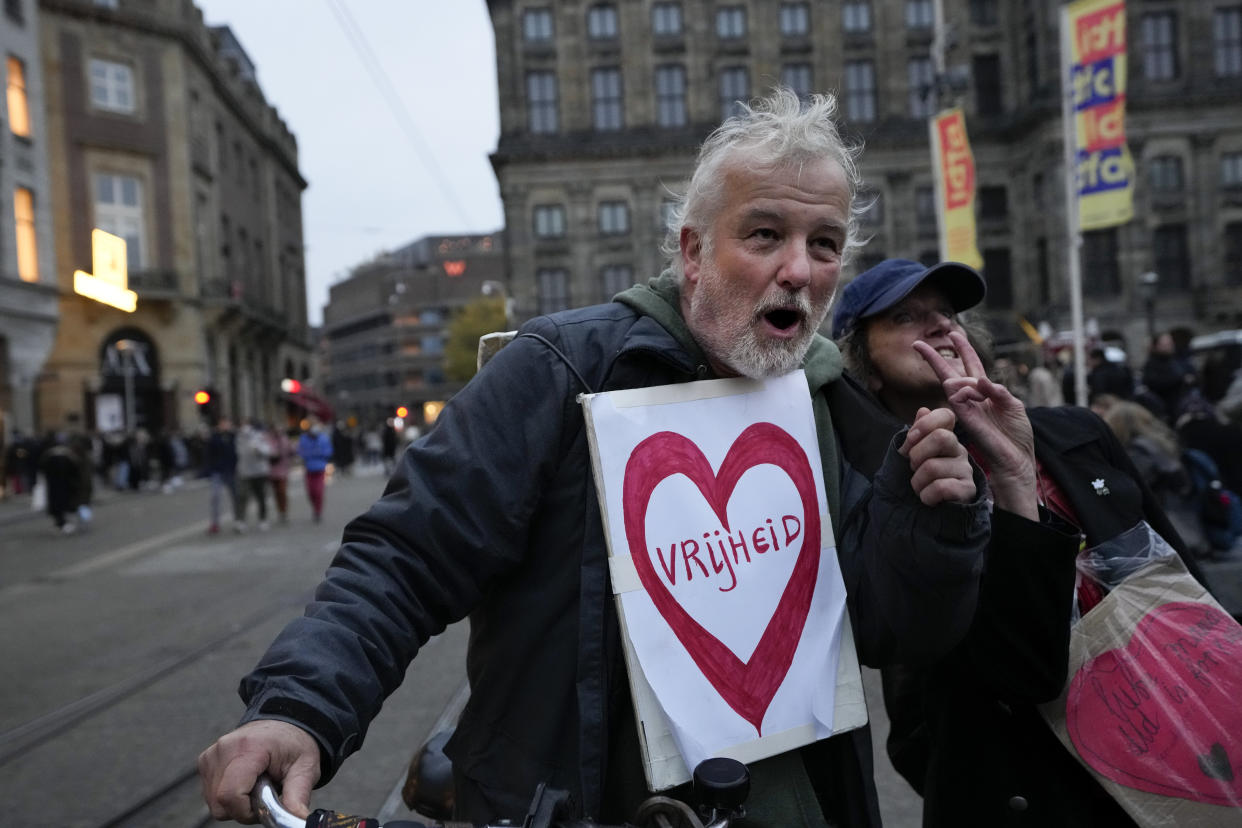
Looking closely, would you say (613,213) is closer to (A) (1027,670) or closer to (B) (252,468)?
(B) (252,468)

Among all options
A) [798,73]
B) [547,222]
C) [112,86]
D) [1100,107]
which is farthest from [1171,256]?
[112,86]

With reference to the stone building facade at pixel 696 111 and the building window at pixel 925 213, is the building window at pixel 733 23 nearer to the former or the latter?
the stone building facade at pixel 696 111

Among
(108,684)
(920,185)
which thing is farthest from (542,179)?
(108,684)

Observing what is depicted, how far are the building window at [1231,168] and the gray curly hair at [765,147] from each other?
151 feet

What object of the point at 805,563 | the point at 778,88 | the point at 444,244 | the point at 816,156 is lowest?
the point at 805,563

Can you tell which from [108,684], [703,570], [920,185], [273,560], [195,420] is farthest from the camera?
[920,185]

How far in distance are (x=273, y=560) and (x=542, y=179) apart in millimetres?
35632

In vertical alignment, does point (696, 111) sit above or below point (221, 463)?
above

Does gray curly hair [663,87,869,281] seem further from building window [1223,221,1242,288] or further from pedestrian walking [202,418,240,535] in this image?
building window [1223,221,1242,288]

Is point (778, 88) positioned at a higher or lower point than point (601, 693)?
higher

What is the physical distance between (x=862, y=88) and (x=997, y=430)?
46.5 metres

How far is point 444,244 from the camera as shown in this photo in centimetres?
10394

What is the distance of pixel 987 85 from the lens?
144 ft

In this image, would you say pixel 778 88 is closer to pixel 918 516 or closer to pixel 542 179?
pixel 918 516
